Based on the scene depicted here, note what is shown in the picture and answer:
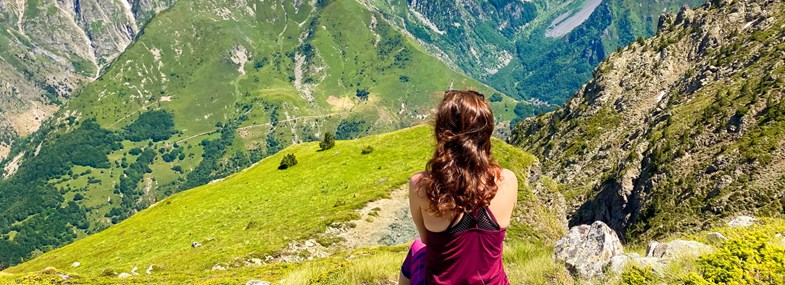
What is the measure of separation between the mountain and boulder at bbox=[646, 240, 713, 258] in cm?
3816

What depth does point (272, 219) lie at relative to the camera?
39906 millimetres

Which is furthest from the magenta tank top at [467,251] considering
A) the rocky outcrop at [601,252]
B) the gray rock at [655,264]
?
the rocky outcrop at [601,252]

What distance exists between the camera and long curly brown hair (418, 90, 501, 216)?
257 inches

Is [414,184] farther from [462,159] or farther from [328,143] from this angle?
[328,143]

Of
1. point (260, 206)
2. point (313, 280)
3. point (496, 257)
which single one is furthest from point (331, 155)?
point (496, 257)

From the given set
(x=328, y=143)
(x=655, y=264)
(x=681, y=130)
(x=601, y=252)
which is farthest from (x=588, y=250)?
(x=681, y=130)

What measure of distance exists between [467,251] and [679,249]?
8077 millimetres

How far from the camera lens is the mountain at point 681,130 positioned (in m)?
50.4

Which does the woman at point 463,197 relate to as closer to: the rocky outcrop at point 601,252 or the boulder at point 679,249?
the rocky outcrop at point 601,252

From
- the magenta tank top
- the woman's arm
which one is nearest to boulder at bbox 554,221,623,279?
the magenta tank top

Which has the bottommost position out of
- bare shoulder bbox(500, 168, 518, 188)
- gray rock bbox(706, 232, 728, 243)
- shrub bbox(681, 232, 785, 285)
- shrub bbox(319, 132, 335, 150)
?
shrub bbox(319, 132, 335, 150)

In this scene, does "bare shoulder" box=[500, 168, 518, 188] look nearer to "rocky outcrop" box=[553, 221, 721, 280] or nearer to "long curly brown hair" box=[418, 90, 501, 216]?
"long curly brown hair" box=[418, 90, 501, 216]

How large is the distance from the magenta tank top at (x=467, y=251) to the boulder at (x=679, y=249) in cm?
589

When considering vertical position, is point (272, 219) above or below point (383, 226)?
above
